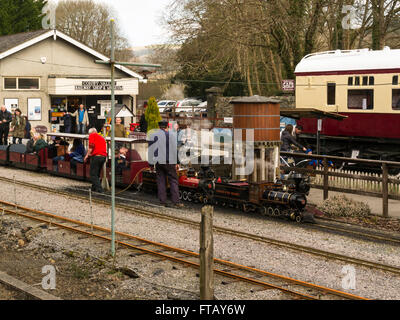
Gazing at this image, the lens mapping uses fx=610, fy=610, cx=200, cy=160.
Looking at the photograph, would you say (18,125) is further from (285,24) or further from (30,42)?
(285,24)

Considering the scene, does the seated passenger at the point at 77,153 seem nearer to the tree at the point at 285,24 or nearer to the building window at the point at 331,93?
the building window at the point at 331,93

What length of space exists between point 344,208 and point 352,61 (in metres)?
7.86

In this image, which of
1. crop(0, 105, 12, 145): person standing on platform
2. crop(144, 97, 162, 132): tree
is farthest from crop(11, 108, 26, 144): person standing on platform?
crop(144, 97, 162, 132): tree

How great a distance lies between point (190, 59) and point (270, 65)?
5.79m

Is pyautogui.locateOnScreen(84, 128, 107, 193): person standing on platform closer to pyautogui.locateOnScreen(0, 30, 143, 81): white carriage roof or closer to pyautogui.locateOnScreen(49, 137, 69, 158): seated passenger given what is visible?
pyautogui.locateOnScreen(49, 137, 69, 158): seated passenger

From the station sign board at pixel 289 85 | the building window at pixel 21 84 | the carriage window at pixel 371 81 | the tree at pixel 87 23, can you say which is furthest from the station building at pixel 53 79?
the tree at pixel 87 23

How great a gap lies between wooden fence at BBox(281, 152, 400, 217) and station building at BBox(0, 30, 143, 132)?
17.1m

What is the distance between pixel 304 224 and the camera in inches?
523

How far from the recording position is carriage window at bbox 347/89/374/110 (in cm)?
2018

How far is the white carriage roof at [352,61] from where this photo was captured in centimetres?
1950

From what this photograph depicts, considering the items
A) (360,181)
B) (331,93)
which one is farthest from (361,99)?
(360,181)

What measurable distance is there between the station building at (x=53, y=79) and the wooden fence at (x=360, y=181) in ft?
56.2

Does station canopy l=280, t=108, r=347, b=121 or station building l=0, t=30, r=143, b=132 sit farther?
station building l=0, t=30, r=143, b=132

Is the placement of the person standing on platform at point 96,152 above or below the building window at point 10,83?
below
